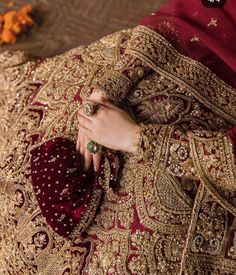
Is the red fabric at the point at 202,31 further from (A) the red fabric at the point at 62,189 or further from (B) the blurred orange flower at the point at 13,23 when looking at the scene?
(B) the blurred orange flower at the point at 13,23

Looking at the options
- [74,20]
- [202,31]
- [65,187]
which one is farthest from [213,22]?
[74,20]

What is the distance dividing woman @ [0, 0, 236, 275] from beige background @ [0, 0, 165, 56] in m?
0.64

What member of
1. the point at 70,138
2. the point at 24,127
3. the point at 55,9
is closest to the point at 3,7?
the point at 55,9

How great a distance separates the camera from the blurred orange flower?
72.2 inches

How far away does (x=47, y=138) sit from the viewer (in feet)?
3.97

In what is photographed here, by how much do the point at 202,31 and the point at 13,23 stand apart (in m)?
0.96

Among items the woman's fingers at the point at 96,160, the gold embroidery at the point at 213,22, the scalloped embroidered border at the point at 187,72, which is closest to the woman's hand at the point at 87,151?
the woman's fingers at the point at 96,160

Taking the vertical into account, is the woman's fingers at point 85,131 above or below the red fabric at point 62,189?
above

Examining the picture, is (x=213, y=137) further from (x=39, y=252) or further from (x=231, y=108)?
(x=39, y=252)

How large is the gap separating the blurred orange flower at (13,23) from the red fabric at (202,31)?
31.1 inches

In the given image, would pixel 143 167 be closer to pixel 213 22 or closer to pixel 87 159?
pixel 87 159

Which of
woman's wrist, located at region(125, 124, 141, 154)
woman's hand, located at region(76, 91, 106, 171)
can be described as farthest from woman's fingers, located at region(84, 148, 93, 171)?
woman's wrist, located at region(125, 124, 141, 154)

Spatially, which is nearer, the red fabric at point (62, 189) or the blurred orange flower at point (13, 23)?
the red fabric at point (62, 189)

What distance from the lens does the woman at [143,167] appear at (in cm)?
100
